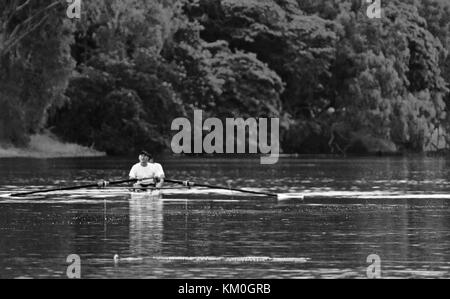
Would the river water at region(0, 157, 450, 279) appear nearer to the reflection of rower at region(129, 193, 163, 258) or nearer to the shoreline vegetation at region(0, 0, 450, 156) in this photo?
the reflection of rower at region(129, 193, 163, 258)

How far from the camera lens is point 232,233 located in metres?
27.1

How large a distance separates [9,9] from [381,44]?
4070cm

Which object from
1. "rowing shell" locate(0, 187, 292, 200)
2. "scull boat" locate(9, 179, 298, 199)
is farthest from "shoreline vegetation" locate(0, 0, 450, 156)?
"rowing shell" locate(0, 187, 292, 200)

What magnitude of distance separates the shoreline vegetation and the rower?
37.4 meters

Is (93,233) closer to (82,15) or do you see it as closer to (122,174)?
(122,174)

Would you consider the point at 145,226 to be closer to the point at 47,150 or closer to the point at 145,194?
the point at 145,194

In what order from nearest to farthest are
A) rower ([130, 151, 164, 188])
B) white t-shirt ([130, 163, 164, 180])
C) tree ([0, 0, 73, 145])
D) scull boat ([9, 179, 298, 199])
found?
rower ([130, 151, 164, 188])
white t-shirt ([130, 163, 164, 180])
scull boat ([9, 179, 298, 199])
tree ([0, 0, 73, 145])

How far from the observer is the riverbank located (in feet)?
272

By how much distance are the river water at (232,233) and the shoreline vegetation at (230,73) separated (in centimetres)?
3091

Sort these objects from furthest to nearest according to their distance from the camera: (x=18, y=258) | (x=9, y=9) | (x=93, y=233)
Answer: (x=9, y=9), (x=93, y=233), (x=18, y=258)

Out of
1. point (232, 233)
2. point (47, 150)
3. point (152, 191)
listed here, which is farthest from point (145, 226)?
point (47, 150)

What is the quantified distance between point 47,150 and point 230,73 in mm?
17775
